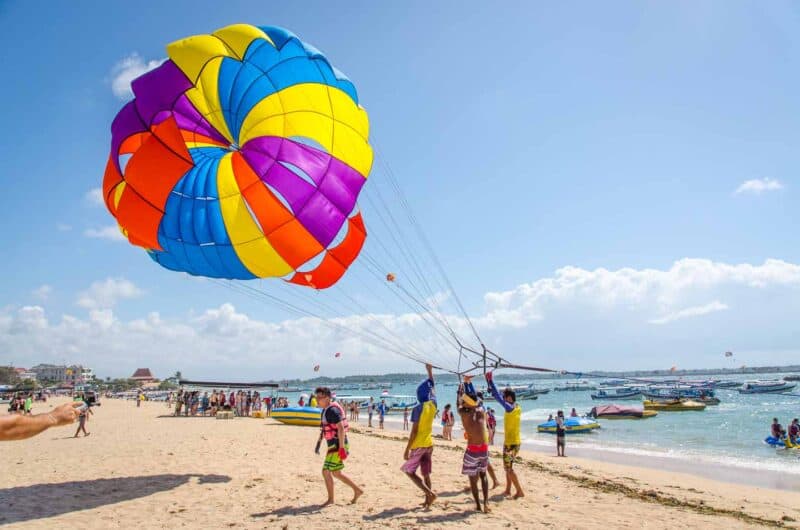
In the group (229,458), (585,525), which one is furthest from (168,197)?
(585,525)

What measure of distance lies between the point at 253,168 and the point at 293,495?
203 inches

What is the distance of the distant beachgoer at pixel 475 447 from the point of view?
6.46 m

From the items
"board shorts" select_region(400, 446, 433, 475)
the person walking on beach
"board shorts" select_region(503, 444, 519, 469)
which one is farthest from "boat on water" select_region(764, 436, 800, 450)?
the person walking on beach

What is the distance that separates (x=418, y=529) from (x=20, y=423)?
4607 mm

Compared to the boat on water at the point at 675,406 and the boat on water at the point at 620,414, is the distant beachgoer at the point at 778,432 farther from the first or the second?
the boat on water at the point at 675,406

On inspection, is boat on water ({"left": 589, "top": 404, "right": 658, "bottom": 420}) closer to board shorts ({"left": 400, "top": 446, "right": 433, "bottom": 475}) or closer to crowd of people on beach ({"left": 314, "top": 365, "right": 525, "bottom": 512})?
crowd of people on beach ({"left": 314, "top": 365, "right": 525, "bottom": 512})

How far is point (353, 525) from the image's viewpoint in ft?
19.0

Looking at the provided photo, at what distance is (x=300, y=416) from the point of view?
19.7 m

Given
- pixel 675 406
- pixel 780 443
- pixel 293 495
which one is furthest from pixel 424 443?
pixel 675 406

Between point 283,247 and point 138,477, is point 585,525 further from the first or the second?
point 138,477

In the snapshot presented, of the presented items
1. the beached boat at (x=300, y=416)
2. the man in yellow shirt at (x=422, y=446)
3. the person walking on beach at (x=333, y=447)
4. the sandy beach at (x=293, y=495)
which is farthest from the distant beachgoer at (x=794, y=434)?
the person walking on beach at (x=333, y=447)

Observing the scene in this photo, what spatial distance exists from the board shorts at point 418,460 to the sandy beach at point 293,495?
476 millimetres

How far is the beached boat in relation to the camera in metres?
19.5

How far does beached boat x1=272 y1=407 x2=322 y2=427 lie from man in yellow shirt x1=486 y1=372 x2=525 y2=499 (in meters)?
13.0
